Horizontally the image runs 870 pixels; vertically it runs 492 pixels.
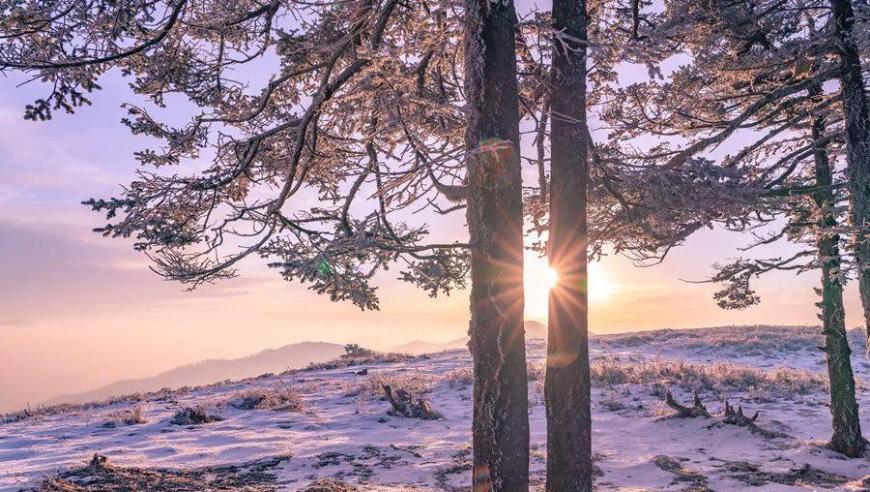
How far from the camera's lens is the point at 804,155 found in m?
10.5

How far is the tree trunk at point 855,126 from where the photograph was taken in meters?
9.05

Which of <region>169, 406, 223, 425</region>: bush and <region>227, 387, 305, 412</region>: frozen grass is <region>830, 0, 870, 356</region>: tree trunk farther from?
<region>169, 406, 223, 425</region>: bush

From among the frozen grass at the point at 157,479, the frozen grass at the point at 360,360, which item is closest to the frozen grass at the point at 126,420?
the frozen grass at the point at 157,479

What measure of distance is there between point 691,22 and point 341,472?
347 inches

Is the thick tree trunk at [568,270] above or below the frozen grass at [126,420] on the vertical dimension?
above

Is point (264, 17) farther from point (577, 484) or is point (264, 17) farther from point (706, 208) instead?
point (577, 484)

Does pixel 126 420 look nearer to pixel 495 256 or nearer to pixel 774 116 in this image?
pixel 495 256

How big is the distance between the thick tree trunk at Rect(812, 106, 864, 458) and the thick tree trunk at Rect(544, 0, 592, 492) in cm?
613

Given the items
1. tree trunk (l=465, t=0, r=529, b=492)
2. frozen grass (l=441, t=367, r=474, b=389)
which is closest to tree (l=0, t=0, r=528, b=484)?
tree trunk (l=465, t=0, r=529, b=492)

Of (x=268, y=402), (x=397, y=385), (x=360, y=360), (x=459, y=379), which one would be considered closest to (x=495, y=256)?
(x=268, y=402)

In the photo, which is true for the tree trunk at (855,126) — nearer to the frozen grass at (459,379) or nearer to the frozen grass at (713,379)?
the frozen grass at (713,379)

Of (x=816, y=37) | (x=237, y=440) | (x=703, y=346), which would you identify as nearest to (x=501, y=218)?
(x=816, y=37)

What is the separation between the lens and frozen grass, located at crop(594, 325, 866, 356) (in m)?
27.0

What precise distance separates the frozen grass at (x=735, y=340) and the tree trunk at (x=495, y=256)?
24355 millimetres
